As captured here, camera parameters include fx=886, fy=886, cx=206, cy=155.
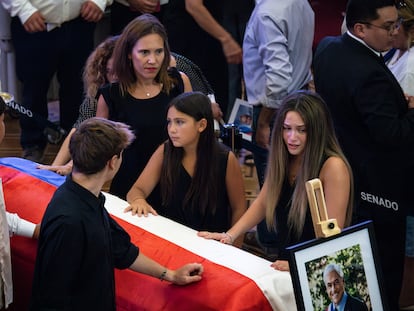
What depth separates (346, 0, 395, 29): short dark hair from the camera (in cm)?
359

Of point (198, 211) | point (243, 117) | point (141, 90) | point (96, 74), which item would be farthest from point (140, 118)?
point (243, 117)

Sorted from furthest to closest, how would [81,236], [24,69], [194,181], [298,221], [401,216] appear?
[24,69] < [401,216] < [194,181] < [298,221] < [81,236]

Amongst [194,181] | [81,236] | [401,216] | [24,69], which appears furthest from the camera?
[24,69]

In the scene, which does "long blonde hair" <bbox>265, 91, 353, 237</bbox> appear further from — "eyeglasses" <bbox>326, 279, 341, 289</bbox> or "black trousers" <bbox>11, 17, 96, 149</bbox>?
"black trousers" <bbox>11, 17, 96, 149</bbox>

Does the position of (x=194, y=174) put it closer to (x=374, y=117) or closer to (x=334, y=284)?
(x=374, y=117)

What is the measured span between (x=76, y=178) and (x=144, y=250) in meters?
0.51

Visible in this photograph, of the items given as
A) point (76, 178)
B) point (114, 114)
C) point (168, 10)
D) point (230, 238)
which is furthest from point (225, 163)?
point (168, 10)

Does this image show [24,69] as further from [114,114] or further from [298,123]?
[298,123]

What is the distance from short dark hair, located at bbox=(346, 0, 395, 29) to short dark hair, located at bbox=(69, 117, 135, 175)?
1.31m

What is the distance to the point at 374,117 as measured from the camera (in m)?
3.58

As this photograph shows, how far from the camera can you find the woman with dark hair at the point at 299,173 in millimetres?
3053

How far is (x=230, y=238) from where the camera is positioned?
3.22 m

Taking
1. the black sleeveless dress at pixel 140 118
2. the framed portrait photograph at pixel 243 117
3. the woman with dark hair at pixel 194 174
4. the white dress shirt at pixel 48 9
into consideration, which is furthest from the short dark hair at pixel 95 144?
the white dress shirt at pixel 48 9

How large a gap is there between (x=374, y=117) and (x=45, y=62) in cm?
264
